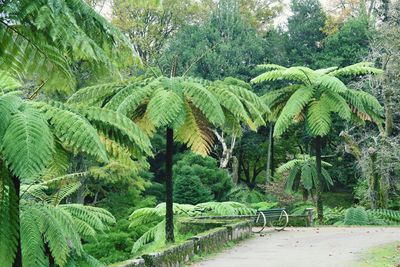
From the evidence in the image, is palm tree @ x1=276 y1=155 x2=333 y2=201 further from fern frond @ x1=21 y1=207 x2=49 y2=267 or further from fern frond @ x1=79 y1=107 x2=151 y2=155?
fern frond @ x1=79 y1=107 x2=151 y2=155

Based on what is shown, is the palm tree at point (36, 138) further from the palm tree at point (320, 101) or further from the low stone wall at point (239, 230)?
the palm tree at point (320, 101)

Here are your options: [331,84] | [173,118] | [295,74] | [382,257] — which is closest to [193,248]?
[173,118]

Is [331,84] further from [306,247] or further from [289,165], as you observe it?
[289,165]

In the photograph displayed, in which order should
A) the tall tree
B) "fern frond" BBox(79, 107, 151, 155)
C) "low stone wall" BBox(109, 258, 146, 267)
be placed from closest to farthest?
"fern frond" BBox(79, 107, 151, 155), "low stone wall" BBox(109, 258, 146, 267), the tall tree

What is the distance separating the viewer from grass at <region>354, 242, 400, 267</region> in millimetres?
9250

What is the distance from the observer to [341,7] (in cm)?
3556

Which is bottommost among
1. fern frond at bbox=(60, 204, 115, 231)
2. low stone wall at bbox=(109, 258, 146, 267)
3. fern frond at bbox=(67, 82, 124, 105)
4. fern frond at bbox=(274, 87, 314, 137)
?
low stone wall at bbox=(109, 258, 146, 267)

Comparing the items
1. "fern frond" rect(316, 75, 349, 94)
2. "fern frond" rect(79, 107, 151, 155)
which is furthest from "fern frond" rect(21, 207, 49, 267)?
"fern frond" rect(316, 75, 349, 94)

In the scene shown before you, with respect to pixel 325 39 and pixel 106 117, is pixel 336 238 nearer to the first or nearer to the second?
pixel 106 117

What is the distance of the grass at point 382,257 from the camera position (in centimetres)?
925

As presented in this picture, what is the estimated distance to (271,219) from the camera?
51.7 ft

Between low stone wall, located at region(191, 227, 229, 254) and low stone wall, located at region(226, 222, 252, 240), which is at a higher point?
low stone wall, located at region(226, 222, 252, 240)

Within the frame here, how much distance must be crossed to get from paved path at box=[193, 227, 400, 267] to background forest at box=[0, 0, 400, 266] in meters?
1.40

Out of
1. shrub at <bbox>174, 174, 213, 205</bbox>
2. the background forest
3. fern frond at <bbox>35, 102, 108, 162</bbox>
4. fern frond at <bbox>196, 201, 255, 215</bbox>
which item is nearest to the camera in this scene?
the background forest
